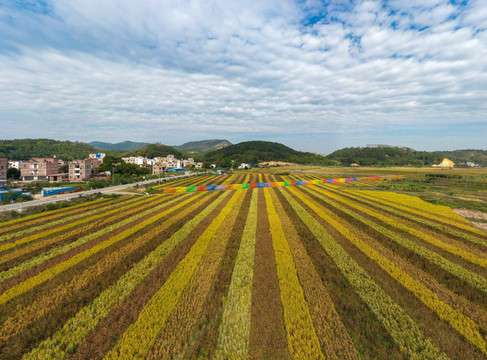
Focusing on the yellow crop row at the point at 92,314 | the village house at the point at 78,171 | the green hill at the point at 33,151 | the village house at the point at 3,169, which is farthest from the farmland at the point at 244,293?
the green hill at the point at 33,151

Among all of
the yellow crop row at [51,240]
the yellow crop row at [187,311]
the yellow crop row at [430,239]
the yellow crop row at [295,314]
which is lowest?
the yellow crop row at [51,240]

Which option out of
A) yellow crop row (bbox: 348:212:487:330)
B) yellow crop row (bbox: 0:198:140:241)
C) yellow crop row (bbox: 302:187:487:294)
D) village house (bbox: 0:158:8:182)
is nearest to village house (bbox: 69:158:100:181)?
village house (bbox: 0:158:8:182)

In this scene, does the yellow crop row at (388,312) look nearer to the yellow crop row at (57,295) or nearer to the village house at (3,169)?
the yellow crop row at (57,295)

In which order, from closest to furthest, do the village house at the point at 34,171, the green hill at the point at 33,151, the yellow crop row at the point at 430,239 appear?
1. the yellow crop row at the point at 430,239
2. the village house at the point at 34,171
3. the green hill at the point at 33,151

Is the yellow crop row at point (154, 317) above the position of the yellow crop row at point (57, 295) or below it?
above

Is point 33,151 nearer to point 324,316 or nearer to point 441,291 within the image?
point 324,316

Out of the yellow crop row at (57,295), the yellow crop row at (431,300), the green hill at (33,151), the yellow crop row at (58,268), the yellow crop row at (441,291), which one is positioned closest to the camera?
the yellow crop row at (431,300)

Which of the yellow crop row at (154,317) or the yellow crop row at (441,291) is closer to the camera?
the yellow crop row at (154,317)
